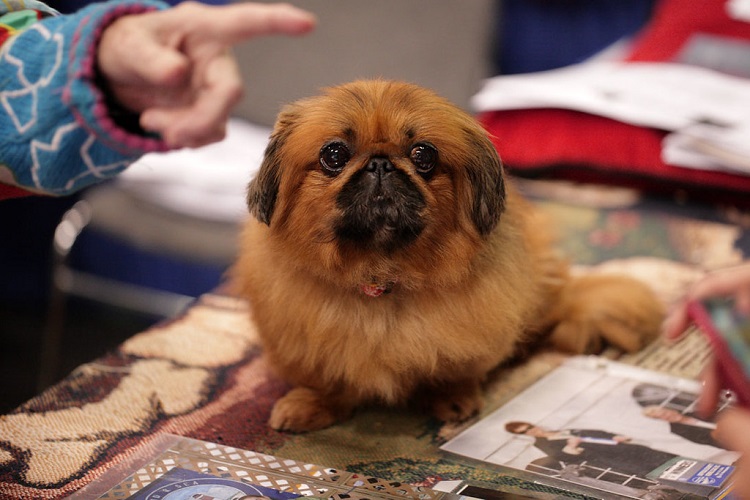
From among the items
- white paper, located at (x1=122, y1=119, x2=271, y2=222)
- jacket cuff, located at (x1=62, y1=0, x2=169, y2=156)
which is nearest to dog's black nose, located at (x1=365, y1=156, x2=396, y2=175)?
jacket cuff, located at (x1=62, y1=0, x2=169, y2=156)

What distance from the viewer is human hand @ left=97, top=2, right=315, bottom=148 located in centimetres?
109

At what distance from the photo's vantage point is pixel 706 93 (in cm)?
221

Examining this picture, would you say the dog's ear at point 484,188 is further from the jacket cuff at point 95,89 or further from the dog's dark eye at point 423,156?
the jacket cuff at point 95,89

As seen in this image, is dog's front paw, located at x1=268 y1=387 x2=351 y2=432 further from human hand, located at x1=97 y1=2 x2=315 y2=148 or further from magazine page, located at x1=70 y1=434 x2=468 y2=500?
human hand, located at x1=97 y1=2 x2=315 y2=148

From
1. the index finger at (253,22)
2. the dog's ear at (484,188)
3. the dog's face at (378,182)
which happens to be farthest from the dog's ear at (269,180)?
the dog's ear at (484,188)

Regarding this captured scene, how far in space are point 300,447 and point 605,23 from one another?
2.45 meters

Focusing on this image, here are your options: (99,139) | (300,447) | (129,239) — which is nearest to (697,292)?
(300,447)

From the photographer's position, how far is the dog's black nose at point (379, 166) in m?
1.05

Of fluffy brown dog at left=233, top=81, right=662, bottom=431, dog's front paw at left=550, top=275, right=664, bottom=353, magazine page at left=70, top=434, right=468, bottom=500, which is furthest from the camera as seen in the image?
dog's front paw at left=550, top=275, right=664, bottom=353

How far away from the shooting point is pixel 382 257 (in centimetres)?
109

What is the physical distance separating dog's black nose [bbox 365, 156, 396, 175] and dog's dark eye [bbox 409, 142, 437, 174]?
47 mm

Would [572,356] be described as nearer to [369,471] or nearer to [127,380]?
[369,471]

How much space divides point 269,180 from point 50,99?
0.33 metres

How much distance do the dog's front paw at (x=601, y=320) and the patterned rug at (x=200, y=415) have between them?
3 cm
